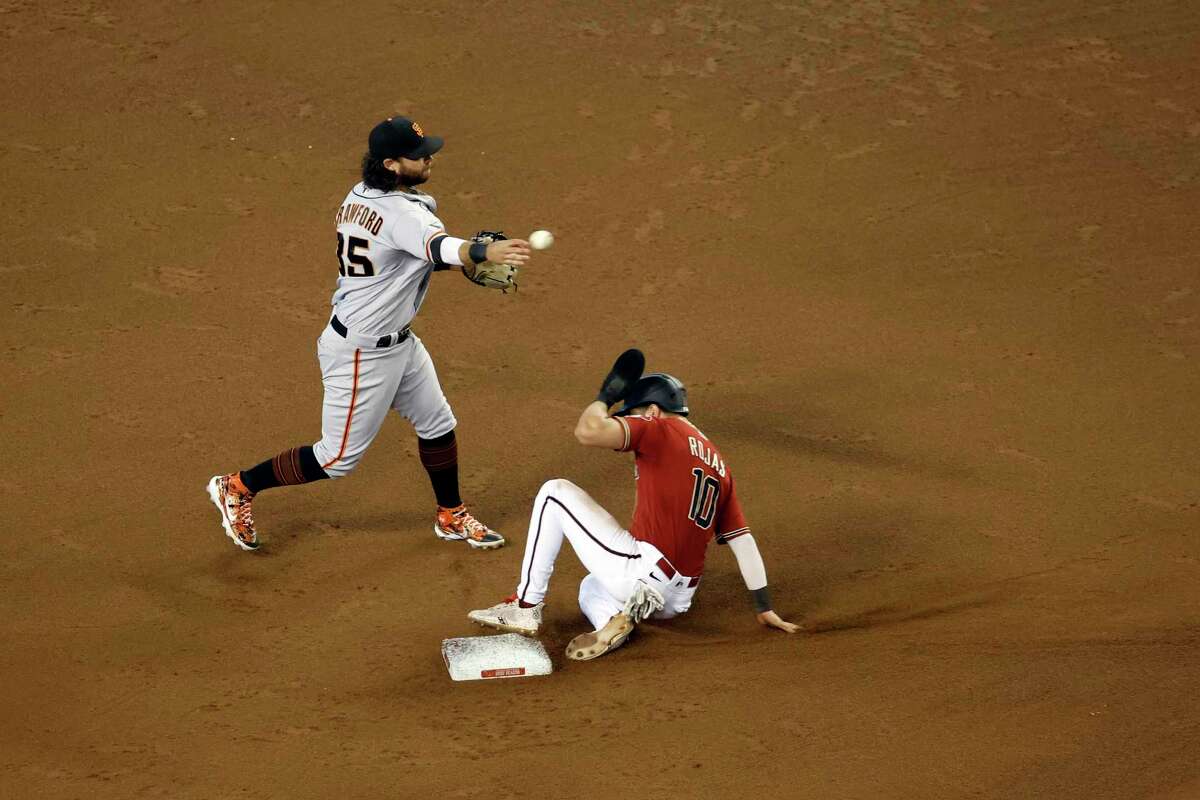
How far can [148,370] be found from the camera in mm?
7453

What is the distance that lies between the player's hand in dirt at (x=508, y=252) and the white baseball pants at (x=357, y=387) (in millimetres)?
840

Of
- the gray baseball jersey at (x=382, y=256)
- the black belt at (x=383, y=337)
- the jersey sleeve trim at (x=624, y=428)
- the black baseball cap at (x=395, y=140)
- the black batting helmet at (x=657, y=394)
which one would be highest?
the black baseball cap at (x=395, y=140)

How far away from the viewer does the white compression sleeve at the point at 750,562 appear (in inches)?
205

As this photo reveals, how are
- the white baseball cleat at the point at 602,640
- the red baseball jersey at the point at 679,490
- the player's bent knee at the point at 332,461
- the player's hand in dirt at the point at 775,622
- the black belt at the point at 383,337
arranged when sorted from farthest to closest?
the player's bent knee at the point at 332,461 < the black belt at the point at 383,337 < the player's hand in dirt at the point at 775,622 < the white baseball cleat at the point at 602,640 < the red baseball jersey at the point at 679,490

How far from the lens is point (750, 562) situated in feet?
17.1

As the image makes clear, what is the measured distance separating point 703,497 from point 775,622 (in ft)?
2.11

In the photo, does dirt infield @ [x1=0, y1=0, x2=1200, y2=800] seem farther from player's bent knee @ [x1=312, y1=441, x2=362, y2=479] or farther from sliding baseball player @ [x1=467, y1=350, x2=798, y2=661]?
player's bent knee @ [x1=312, y1=441, x2=362, y2=479]

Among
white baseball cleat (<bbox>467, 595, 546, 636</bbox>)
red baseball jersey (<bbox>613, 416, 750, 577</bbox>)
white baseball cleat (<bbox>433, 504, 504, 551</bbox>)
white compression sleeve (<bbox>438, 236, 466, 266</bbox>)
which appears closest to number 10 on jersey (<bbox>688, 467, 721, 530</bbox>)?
red baseball jersey (<bbox>613, 416, 750, 577</bbox>)

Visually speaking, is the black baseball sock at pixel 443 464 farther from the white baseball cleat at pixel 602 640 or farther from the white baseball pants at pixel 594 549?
the white baseball cleat at pixel 602 640

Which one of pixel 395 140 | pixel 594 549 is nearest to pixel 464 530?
pixel 594 549

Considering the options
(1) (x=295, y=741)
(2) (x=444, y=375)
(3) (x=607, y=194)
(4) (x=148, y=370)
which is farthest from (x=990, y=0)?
(1) (x=295, y=741)

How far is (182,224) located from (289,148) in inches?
47.7

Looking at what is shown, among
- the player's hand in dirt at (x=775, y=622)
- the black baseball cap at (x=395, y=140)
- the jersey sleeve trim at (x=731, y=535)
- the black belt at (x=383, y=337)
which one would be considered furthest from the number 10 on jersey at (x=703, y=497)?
the black baseball cap at (x=395, y=140)

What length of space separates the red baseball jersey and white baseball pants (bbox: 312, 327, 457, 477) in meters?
1.26
